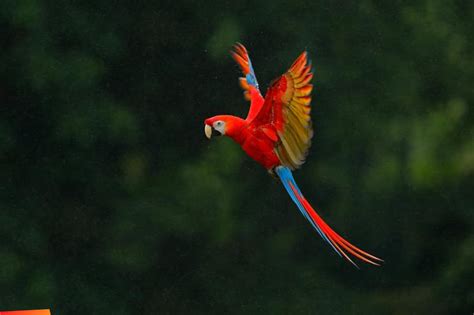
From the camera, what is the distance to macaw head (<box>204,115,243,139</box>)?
126 inches

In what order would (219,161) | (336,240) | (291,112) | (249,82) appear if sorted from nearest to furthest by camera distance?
(291,112) < (249,82) < (336,240) < (219,161)

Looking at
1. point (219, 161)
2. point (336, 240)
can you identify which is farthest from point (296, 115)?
point (219, 161)

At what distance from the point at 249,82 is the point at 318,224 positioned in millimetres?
478

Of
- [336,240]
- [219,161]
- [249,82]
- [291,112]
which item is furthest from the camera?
[219,161]

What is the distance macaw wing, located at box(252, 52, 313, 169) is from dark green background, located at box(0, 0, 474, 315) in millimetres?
572

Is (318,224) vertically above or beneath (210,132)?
beneath

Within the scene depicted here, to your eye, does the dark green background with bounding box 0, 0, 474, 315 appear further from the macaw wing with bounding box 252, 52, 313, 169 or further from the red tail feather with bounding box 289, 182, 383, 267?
the macaw wing with bounding box 252, 52, 313, 169

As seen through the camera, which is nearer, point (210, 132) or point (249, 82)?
point (210, 132)

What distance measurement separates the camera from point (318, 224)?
3.42 metres

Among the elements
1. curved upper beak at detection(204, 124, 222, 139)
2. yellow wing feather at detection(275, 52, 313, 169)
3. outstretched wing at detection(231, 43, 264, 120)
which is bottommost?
yellow wing feather at detection(275, 52, 313, 169)

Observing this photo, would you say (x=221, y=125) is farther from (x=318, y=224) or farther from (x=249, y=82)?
(x=318, y=224)

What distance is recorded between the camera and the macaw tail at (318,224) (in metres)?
3.29

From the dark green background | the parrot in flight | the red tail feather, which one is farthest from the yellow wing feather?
the dark green background

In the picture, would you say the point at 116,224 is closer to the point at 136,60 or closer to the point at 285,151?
the point at 136,60
